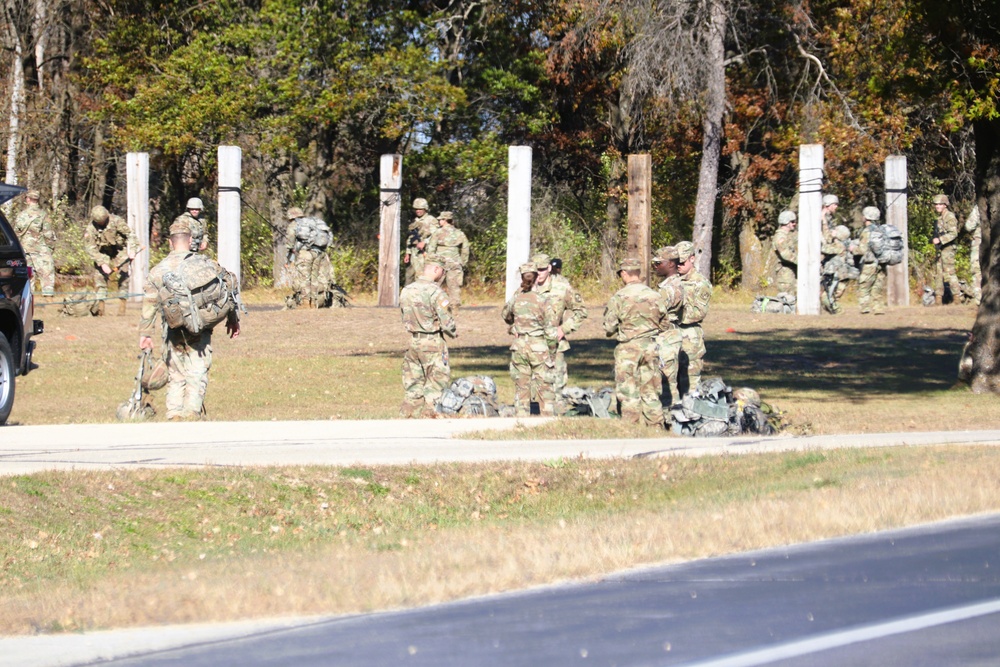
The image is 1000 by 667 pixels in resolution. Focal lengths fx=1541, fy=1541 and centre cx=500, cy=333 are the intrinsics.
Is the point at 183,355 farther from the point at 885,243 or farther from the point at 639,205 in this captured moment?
the point at 885,243

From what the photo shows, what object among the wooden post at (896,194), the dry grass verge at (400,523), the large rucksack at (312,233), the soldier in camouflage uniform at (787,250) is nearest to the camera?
the dry grass verge at (400,523)

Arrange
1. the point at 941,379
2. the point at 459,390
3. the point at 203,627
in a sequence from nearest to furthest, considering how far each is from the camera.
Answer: the point at 203,627 < the point at 459,390 < the point at 941,379

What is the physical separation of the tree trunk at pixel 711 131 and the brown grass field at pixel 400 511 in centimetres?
1099

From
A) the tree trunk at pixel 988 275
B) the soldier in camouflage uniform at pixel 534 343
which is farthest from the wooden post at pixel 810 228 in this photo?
the soldier in camouflage uniform at pixel 534 343

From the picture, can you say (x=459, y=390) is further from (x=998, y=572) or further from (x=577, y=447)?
(x=998, y=572)

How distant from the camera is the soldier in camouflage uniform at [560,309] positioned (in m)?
15.6

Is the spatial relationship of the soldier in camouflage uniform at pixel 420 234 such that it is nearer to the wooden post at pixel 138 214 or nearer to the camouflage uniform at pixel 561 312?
the wooden post at pixel 138 214

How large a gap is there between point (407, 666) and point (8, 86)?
3628cm

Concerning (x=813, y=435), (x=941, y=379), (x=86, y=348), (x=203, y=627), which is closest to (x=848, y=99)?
(x=941, y=379)

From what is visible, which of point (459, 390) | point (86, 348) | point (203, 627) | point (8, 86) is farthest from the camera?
point (8, 86)

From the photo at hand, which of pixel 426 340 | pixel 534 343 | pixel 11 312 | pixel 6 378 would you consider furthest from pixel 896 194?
pixel 6 378

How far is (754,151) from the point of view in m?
37.2

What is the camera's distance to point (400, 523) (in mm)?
10734

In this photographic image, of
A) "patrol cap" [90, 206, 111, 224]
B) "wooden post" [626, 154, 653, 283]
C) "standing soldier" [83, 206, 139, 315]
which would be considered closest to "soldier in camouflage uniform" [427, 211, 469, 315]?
"wooden post" [626, 154, 653, 283]
